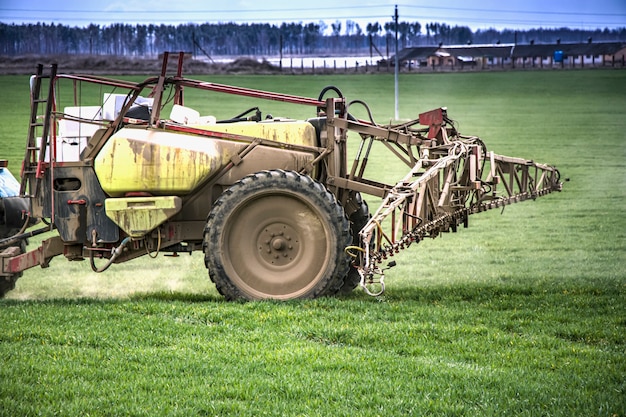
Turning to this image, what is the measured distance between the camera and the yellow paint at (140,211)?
9555 mm

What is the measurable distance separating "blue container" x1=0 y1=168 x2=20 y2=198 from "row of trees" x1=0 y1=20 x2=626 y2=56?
11.5m

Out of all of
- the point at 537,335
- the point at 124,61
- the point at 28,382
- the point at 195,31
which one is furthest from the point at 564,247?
the point at 195,31

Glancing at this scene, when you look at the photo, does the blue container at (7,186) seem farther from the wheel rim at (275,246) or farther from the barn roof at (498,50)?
the barn roof at (498,50)

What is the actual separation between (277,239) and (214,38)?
2639 cm

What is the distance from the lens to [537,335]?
827cm

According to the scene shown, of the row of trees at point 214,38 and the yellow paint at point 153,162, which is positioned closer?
the yellow paint at point 153,162

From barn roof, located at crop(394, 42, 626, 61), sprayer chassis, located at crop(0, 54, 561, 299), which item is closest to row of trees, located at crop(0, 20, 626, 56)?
barn roof, located at crop(394, 42, 626, 61)

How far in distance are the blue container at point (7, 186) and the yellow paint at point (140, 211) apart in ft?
8.81

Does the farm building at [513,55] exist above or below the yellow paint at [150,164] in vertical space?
above

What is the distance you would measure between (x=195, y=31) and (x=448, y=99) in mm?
11906

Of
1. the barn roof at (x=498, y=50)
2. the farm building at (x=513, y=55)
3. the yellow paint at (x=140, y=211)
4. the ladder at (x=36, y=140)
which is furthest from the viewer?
the barn roof at (x=498, y=50)

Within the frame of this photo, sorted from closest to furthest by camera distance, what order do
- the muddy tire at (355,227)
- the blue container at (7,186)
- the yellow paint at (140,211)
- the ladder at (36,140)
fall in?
the yellow paint at (140,211)
the ladder at (36,140)
the muddy tire at (355,227)
the blue container at (7,186)

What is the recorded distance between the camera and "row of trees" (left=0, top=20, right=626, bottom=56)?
81.0 feet

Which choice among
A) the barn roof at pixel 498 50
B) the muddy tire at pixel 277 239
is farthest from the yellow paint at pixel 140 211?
the barn roof at pixel 498 50
